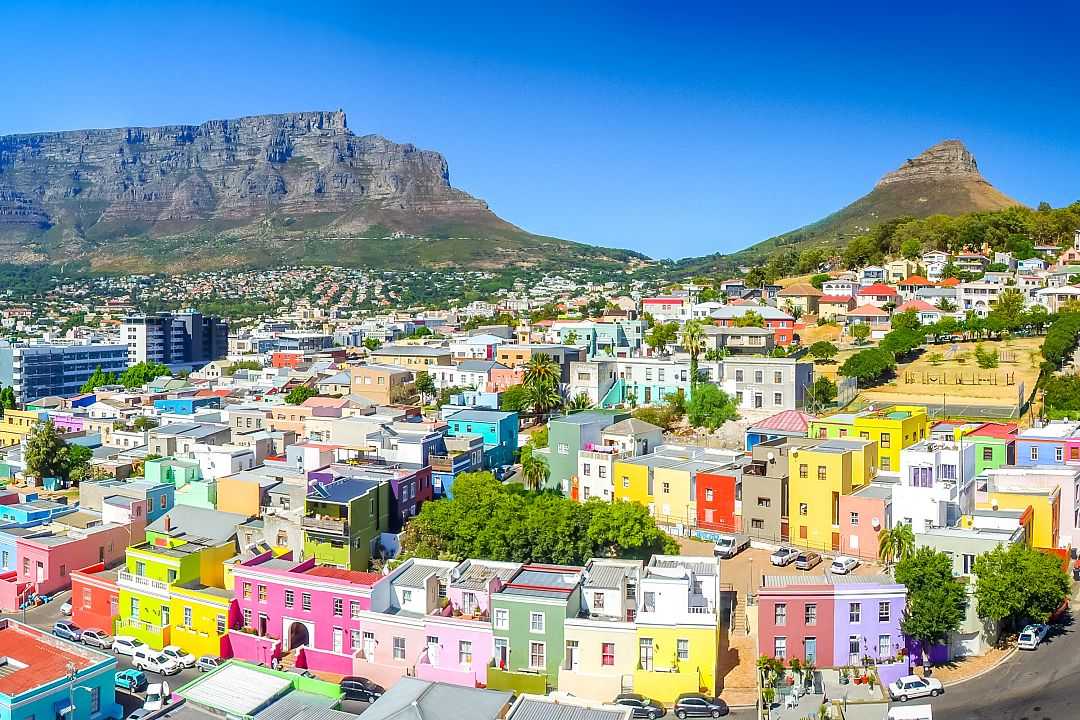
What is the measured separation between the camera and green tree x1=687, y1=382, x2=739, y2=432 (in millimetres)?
59688

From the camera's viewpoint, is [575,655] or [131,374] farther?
[131,374]

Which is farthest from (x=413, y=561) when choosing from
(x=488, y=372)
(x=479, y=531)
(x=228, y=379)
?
(x=228, y=379)

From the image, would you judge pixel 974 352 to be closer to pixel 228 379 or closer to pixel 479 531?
pixel 479 531

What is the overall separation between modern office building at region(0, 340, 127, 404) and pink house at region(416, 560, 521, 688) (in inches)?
3204

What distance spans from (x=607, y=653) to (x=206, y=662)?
14.1 m

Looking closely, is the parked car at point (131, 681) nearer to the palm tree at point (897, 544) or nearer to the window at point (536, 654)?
the window at point (536, 654)

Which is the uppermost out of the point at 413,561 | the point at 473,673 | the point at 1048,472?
the point at 1048,472

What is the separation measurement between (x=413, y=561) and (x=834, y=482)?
1761cm

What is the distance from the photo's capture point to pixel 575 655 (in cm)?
3006

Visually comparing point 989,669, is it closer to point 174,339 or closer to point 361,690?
point 361,690

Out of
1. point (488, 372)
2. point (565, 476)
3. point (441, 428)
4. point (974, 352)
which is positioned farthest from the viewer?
point (488, 372)

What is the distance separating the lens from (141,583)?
119 ft

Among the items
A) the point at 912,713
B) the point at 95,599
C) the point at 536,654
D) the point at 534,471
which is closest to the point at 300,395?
the point at 534,471

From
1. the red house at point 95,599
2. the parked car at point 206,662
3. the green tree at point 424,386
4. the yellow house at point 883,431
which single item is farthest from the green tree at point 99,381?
the yellow house at point 883,431
